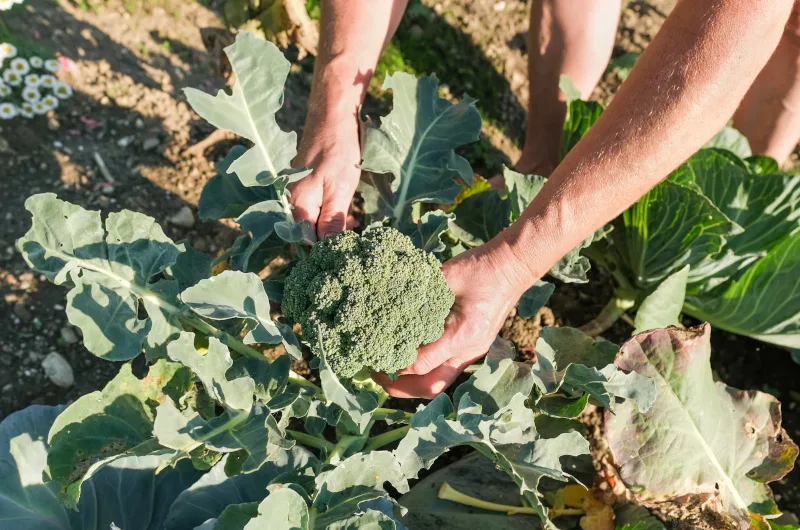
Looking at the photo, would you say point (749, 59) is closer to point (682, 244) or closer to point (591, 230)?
point (591, 230)

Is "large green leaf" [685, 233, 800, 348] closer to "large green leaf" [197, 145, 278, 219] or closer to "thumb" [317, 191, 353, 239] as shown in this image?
"thumb" [317, 191, 353, 239]

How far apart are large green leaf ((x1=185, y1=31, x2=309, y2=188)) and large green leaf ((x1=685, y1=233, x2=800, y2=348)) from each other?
191 cm

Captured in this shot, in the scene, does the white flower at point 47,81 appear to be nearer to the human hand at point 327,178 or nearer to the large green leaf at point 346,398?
the human hand at point 327,178

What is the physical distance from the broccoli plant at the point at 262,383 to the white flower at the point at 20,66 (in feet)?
4.65

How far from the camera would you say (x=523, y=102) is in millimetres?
3793

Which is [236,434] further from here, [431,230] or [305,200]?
[431,230]

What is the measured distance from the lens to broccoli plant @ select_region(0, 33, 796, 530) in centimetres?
191

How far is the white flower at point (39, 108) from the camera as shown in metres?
3.10

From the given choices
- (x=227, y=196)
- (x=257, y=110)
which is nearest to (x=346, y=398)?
(x=227, y=196)

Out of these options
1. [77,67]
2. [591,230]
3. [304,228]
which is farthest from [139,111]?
[591,230]

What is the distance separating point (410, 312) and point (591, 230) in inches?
27.0

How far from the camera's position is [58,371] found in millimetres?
2682

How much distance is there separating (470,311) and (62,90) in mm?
2412

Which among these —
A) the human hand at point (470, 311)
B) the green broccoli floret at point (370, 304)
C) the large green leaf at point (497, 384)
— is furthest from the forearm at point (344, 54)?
the large green leaf at point (497, 384)
